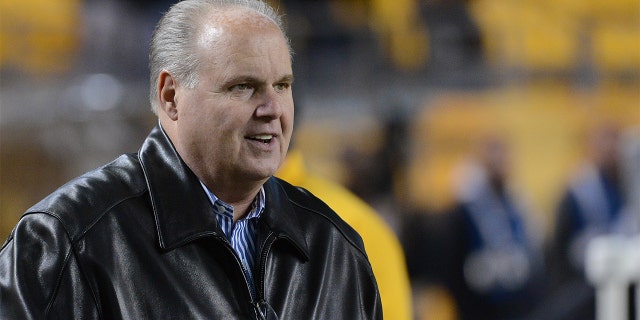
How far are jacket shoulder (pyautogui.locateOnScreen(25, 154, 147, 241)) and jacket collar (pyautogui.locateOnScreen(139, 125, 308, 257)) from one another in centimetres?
3

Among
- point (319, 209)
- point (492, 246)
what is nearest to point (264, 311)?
point (319, 209)

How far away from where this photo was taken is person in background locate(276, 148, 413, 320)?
2770mm

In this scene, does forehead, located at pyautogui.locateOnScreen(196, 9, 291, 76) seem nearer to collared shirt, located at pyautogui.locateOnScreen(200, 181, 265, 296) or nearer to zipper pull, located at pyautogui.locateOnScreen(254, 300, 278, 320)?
collared shirt, located at pyautogui.locateOnScreen(200, 181, 265, 296)

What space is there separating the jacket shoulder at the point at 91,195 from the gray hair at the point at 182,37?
135 millimetres

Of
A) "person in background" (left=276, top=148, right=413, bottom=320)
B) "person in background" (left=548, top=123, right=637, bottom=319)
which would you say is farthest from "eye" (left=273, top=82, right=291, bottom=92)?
"person in background" (left=548, top=123, right=637, bottom=319)

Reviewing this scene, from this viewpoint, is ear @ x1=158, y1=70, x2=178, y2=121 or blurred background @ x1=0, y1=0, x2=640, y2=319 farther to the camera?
blurred background @ x1=0, y1=0, x2=640, y2=319

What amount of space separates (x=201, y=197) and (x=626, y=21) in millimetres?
6214

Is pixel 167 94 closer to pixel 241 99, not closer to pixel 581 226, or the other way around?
pixel 241 99

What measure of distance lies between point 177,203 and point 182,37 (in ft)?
0.83

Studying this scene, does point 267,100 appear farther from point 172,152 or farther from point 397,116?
point 397,116

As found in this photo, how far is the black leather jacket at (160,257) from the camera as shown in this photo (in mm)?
1573

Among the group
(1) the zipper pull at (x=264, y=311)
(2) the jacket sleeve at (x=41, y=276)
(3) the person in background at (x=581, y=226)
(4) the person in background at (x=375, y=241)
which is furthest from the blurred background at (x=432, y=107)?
(2) the jacket sleeve at (x=41, y=276)

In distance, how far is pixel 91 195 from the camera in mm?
1649

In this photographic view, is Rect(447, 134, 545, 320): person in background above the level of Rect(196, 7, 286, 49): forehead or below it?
below
